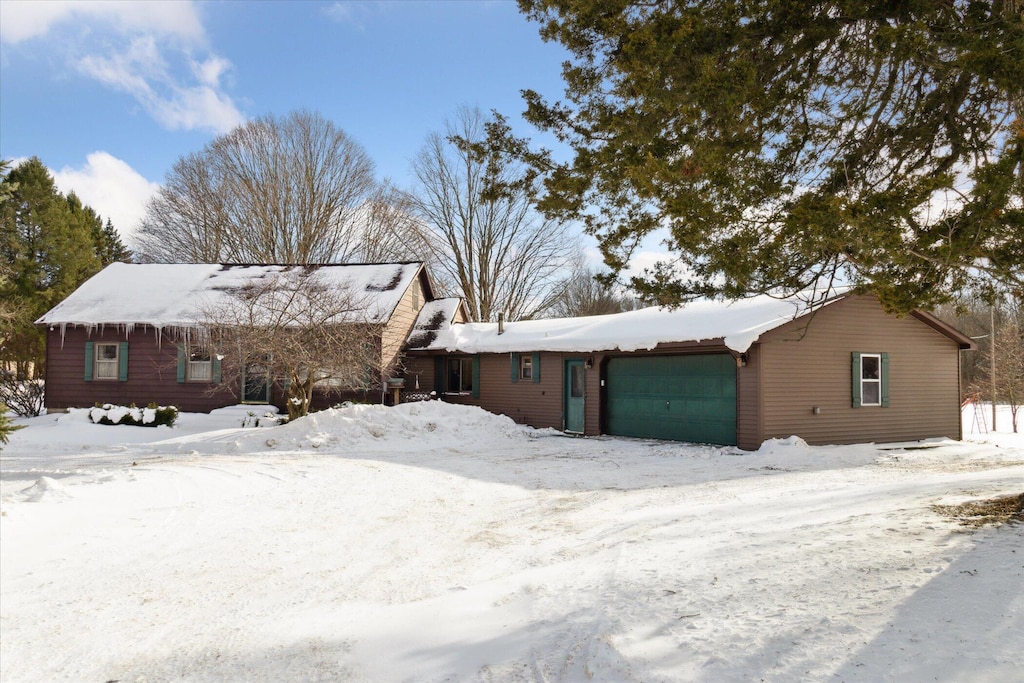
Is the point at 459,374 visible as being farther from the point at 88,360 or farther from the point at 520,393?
the point at 88,360

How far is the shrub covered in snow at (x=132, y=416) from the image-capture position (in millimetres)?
17750

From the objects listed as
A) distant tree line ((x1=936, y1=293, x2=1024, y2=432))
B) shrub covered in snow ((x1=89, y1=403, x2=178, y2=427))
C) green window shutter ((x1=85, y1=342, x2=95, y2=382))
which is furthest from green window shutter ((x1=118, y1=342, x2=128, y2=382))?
distant tree line ((x1=936, y1=293, x2=1024, y2=432))

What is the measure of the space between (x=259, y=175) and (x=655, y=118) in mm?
29582

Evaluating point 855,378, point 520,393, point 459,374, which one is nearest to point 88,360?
point 459,374

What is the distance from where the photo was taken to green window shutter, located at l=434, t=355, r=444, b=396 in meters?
22.1

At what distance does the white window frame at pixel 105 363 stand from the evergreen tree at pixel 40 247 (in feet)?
39.9

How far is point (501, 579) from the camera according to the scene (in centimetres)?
556

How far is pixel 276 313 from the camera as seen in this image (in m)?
17.9

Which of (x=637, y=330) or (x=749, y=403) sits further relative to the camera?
(x=637, y=330)

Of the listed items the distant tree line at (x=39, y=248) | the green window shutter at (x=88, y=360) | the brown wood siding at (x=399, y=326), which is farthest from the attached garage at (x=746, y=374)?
the distant tree line at (x=39, y=248)

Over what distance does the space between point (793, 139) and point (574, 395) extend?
1216 cm

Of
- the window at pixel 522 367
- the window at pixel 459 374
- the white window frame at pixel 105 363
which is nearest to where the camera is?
the window at pixel 522 367

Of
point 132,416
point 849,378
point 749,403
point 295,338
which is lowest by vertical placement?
point 132,416

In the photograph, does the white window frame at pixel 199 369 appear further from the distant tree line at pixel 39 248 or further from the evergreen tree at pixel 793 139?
the evergreen tree at pixel 793 139
